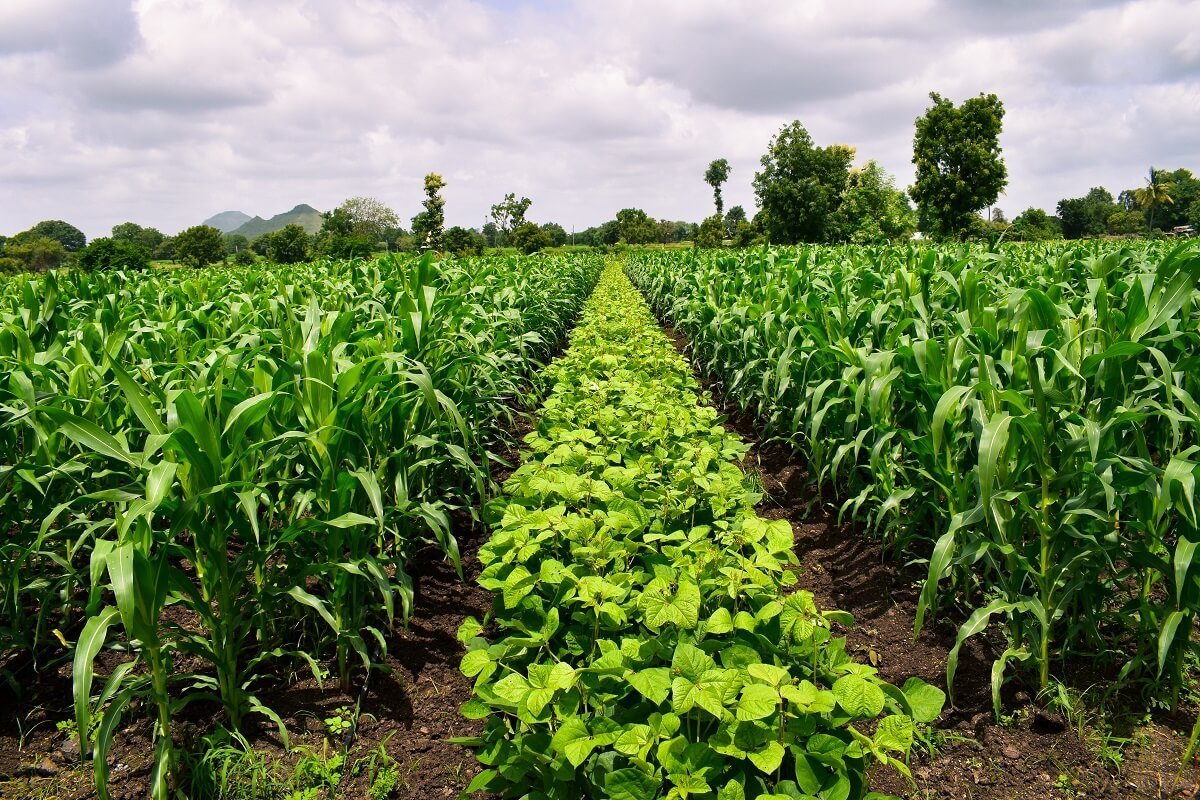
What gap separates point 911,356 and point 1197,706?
1597 millimetres

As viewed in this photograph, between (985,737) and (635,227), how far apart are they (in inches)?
3224

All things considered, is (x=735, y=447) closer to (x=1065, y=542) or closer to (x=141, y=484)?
(x=1065, y=542)

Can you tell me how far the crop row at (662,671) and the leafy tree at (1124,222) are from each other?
11011 cm

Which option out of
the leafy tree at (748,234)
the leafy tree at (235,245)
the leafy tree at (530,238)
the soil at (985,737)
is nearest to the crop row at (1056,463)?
the soil at (985,737)

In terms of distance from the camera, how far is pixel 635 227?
8125 cm

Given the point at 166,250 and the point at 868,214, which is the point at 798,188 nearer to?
the point at 868,214

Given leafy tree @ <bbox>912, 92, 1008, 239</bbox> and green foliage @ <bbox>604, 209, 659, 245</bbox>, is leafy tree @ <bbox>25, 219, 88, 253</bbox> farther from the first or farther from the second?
leafy tree @ <bbox>912, 92, 1008, 239</bbox>

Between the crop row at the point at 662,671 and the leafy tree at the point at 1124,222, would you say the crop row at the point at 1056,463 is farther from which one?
the leafy tree at the point at 1124,222

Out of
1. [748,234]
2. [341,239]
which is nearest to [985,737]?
[341,239]

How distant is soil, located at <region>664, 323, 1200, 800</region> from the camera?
2.12m

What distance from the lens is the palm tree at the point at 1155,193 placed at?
81.4 meters

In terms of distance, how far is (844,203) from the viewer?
56.4 metres

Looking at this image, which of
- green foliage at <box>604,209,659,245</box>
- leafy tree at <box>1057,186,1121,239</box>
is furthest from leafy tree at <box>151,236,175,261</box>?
leafy tree at <box>1057,186,1121,239</box>

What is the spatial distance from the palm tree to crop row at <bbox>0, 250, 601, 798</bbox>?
105720 mm
